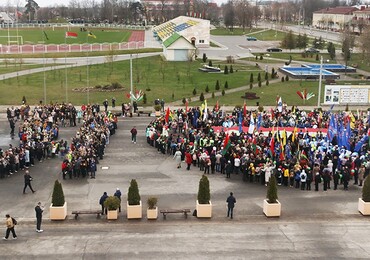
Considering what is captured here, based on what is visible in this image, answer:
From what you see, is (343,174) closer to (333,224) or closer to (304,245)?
(333,224)

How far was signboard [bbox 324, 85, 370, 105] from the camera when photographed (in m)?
43.8

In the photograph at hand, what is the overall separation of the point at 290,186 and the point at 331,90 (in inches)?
833

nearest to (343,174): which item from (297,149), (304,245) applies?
(297,149)

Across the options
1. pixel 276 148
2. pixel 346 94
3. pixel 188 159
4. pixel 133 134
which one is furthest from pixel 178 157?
pixel 346 94

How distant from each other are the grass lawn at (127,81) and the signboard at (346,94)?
42.7ft

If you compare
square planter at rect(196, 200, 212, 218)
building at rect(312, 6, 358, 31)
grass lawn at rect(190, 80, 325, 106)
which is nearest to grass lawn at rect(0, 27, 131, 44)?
grass lawn at rect(190, 80, 325, 106)

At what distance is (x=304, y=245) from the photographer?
18578 millimetres

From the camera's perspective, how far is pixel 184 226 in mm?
20250

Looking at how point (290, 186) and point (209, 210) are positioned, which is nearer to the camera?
point (209, 210)

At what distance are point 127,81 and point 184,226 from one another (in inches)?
1533

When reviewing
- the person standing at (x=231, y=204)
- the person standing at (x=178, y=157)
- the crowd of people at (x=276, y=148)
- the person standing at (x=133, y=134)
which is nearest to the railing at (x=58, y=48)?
the person standing at (x=133, y=134)

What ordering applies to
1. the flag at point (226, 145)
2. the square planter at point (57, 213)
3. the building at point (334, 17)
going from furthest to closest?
1. the building at point (334, 17)
2. the flag at point (226, 145)
3. the square planter at point (57, 213)

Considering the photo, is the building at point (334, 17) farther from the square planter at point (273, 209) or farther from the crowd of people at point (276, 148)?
the square planter at point (273, 209)

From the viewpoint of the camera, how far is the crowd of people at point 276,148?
25047mm
